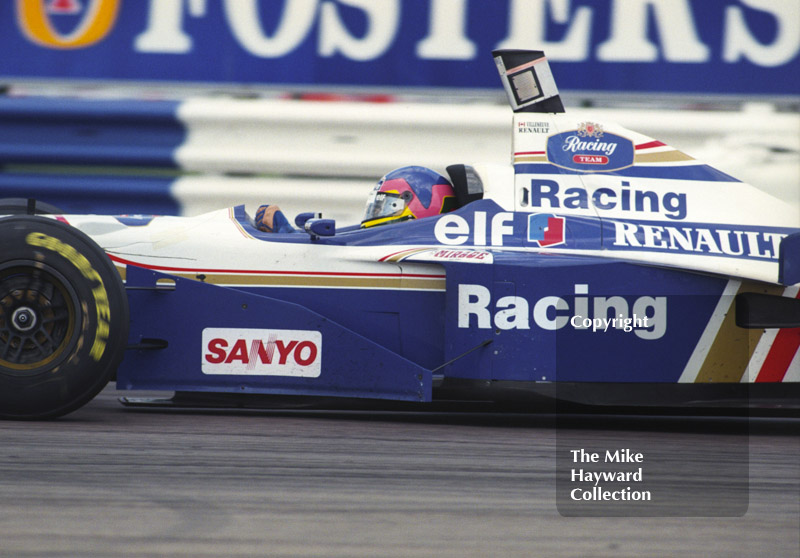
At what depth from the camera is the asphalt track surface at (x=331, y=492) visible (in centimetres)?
228

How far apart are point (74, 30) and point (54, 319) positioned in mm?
3508

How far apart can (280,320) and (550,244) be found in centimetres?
109

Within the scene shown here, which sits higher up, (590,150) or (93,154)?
(93,154)

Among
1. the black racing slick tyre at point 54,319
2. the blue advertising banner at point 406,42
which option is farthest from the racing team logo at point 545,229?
the blue advertising banner at point 406,42

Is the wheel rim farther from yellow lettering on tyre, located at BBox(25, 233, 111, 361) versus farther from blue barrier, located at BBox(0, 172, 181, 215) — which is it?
blue barrier, located at BBox(0, 172, 181, 215)

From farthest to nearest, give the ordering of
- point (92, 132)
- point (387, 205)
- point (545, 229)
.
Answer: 1. point (92, 132)
2. point (387, 205)
3. point (545, 229)

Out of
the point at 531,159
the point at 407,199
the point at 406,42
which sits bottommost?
the point at 407,199

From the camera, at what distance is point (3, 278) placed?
3.76 m

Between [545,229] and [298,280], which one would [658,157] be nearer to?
[545,229]

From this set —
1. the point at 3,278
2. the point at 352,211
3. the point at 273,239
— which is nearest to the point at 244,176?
the point at 352,211

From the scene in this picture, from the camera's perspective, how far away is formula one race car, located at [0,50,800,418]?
12.2ft

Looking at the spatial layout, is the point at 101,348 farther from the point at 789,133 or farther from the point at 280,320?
the point at 789,133

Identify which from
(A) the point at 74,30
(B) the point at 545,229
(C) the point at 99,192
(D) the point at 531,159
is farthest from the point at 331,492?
(A) the point at 74,30

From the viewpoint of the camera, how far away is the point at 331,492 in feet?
9.04
